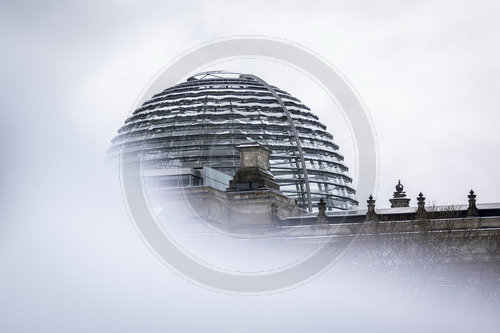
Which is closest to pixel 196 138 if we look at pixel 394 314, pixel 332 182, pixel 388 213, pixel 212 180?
pixel 332 182

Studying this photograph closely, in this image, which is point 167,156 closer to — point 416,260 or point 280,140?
point 280,140

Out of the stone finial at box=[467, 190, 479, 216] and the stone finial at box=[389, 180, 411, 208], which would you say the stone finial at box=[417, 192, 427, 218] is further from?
the stone finial at box=[389, 180, 411, 208]

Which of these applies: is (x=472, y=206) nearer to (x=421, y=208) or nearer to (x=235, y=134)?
(x=421, y=208)

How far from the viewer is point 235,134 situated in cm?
9856

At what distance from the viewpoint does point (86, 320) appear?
67.5 feet

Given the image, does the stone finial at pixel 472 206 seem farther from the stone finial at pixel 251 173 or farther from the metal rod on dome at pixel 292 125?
the metal rod on dome at pixel 292 125

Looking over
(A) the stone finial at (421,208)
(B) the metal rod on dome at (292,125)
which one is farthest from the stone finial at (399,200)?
(A) the stone finial at (421,208)

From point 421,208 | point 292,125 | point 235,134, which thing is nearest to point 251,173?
point 421,208

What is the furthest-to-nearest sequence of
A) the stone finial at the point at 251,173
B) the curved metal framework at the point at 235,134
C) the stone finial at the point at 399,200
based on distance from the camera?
the curved metal framework at the point at 235,134, the stone finial at the point at 399,200, the stone finial at the point at 251,173

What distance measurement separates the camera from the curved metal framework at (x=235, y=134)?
3765 inches

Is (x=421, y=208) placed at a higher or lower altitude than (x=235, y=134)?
lower

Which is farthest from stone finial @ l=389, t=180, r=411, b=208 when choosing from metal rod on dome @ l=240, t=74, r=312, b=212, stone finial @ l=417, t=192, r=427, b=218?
stone finial @ l=417, t=192, r=427, b=218

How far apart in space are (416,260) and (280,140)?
138 ft

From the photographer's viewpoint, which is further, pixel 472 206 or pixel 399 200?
pixel 399 200
